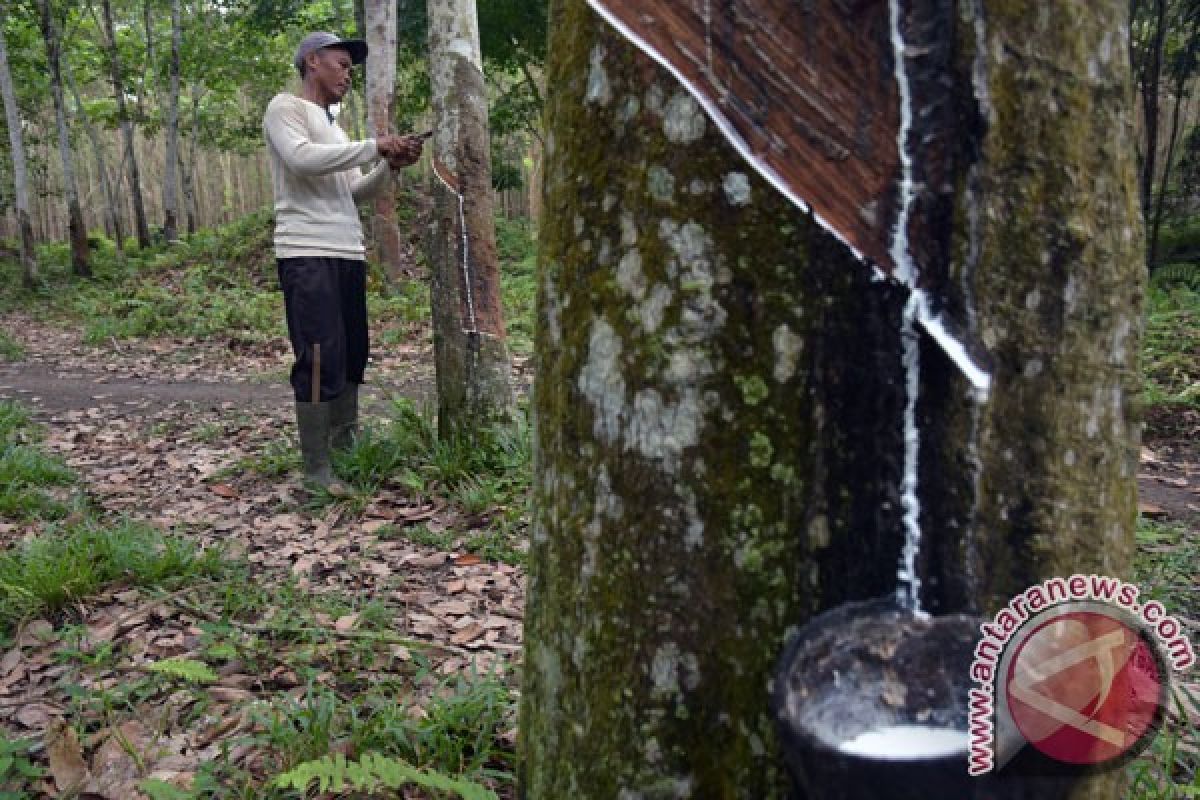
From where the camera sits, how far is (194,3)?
760 inches

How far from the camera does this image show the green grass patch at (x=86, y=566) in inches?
113

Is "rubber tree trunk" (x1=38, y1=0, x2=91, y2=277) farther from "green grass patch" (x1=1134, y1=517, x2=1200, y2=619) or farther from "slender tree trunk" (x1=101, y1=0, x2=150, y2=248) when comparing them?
"green grass patch" (x1=1134, y1=517, x2=1200, y2=619)

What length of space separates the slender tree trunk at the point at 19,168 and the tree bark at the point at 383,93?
20.1 ft

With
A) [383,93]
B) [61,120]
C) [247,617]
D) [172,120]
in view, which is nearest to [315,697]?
[247,617]

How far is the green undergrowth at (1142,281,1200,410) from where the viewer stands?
5.27 metres

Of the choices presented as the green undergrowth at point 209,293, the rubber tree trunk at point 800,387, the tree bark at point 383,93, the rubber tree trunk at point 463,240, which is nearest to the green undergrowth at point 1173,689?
the rubber tree trunk at point 800,387

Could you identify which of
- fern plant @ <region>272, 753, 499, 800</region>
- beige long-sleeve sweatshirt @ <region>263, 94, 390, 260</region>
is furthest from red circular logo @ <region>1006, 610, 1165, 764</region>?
beige long-sleeve sweatshirt @ <region>263, 94, 390, 260</region>

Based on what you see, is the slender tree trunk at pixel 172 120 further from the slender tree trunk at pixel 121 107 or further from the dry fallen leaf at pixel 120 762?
the dry fallen leaf at pixel 120 762

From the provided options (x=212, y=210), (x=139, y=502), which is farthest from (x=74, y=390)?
(x=212, y=210)

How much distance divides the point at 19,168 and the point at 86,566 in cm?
1256

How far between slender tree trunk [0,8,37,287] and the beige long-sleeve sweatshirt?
36.3 feet

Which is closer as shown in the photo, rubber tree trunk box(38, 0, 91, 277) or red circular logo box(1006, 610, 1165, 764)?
red circular logo box(1006, 610, 1165, 764)

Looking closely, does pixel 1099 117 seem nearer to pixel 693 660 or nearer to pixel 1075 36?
pixel 1075 36

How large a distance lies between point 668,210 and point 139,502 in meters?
3.93
